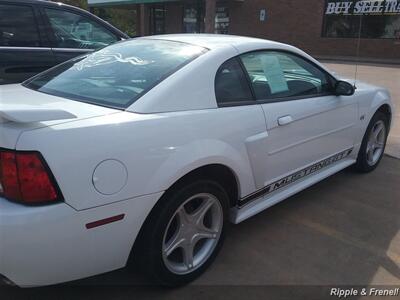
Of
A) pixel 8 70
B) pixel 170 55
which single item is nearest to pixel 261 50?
pixel 170 55

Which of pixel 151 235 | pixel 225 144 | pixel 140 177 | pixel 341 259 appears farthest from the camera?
pixel 341 259

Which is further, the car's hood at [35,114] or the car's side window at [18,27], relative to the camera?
the car's side window at [18,27]

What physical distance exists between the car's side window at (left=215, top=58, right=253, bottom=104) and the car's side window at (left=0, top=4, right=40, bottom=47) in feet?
10.1

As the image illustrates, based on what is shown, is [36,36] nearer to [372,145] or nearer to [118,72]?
[118,72]

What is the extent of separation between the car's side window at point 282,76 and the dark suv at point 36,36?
290 cm

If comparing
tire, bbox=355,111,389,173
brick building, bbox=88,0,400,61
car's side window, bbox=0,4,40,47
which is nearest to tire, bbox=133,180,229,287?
tire, bbox=355,111,389,173

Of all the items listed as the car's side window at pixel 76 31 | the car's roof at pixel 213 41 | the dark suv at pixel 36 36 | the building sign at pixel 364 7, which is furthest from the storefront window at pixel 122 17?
the car's roof at pixel 213 41

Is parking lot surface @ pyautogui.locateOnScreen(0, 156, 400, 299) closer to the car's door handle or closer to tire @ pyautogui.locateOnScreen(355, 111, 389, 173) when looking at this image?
tire @ pyautogui.locateOnScreen(355, 111, 389, 173)

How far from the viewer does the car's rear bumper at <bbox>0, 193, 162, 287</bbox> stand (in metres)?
1.95

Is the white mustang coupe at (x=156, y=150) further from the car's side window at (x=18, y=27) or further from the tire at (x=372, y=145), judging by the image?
the car's side window at (x=18, y=27)

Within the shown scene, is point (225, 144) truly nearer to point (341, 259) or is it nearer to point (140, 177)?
point (140, 177)

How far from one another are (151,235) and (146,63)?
118 centimetres

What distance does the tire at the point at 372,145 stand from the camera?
454cm

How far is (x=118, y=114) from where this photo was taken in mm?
2354
